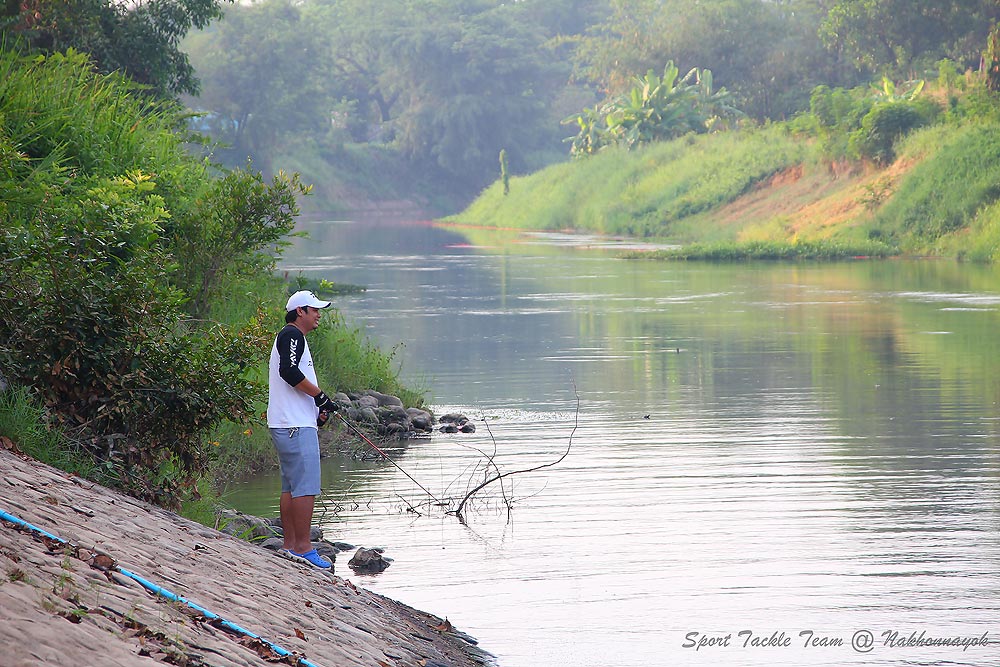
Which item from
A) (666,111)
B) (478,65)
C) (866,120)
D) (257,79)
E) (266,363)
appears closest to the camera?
(266,363)

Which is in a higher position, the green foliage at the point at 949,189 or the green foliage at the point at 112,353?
the green foliage at the point at 949,189

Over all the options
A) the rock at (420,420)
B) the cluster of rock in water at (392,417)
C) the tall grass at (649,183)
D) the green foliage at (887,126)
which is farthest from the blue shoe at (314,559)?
the tall grass at (649,183)

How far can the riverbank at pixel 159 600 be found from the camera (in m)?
5.43

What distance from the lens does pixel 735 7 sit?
76812mm

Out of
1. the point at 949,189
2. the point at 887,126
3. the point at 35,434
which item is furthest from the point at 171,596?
the point at 887,126

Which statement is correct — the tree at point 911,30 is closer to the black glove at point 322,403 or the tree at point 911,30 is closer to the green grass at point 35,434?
the black glove at point 322,403

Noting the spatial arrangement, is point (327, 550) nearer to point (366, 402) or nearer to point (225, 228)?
point (225, 228)

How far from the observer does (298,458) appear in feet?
29.3

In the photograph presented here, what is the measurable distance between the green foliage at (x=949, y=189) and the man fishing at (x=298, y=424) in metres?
35.2

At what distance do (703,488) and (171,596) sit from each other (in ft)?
21.3

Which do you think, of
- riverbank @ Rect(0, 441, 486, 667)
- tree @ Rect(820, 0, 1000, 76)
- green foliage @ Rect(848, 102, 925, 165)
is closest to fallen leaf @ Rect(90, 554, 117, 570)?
riverbank @ Rect(0, 441, 486, 667)

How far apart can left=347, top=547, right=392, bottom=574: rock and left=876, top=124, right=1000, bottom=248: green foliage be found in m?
34.4

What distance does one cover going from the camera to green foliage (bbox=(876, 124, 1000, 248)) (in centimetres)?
4175

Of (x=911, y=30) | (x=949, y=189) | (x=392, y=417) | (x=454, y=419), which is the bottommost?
(x=454, y=419)
